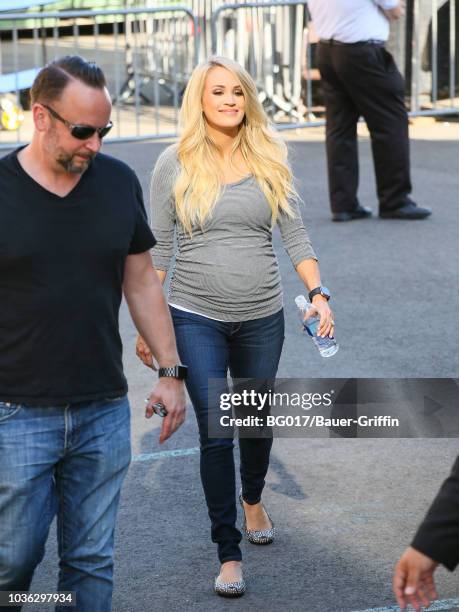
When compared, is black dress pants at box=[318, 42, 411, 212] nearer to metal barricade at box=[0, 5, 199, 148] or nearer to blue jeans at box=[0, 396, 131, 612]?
metal barricade at box=[0, 5, 199, 148]

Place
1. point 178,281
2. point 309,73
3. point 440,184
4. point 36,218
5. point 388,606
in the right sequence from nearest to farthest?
point 36,218, point 388,606, point 178,281, point 440,184, point 309,73

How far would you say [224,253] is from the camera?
497 centimetres

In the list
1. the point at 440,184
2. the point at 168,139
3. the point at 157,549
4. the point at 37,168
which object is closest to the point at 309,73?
the point at 168,139

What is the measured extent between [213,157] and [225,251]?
37 cm

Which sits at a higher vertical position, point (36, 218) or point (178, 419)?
point (36, 218)

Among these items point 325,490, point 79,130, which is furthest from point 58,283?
point 325,490

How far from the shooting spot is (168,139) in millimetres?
15023

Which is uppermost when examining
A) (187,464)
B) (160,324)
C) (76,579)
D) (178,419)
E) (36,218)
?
(36,218)

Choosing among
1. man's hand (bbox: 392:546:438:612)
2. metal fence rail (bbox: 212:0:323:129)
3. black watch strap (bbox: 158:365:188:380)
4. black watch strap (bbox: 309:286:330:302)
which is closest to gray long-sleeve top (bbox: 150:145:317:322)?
black watch strap (bbox: 309:286:330:302)

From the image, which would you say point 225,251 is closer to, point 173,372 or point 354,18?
point 173,372

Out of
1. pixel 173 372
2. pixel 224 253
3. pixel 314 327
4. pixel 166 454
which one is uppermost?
pixel 224 253

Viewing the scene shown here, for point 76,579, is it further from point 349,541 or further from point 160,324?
point 349,541

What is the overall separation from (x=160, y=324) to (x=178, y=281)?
0.92 meters

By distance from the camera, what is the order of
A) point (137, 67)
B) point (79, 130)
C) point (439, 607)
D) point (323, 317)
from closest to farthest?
point (79, 130) < point (439, 607) < point (323, 317) < point (137, 67)
